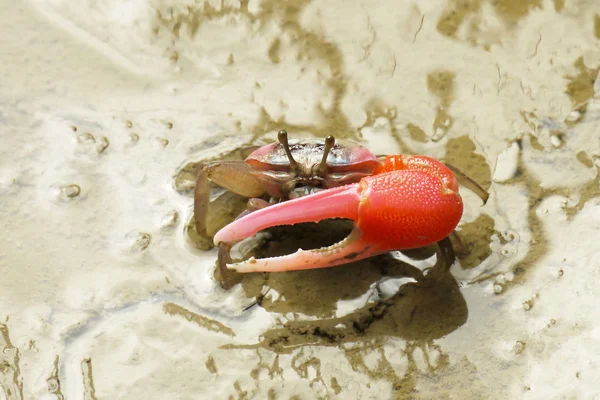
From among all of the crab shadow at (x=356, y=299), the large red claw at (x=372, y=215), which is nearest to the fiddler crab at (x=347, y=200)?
the large red claw at (x=372, y=215)

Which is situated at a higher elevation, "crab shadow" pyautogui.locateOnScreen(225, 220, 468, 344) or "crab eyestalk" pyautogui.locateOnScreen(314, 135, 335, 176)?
"crab eyestalk" pyautogui.locateOnScreen(314, 135, 335, 176)

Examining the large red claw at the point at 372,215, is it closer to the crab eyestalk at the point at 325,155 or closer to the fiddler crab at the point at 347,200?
the fiddler crab at the point at 347,200

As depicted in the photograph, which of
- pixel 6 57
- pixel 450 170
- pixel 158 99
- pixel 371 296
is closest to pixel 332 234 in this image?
pixel 371 296

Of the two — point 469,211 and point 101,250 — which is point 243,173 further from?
point 469,211

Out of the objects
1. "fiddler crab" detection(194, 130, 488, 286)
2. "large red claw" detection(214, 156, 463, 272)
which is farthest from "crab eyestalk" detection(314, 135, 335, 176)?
"large red claw" detection(214, 156, 463, 272)

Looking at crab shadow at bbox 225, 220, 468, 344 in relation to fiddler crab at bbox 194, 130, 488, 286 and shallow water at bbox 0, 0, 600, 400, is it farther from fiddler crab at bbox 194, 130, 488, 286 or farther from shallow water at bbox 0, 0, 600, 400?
fiddler crab at bbox 194, 130, 488, 286

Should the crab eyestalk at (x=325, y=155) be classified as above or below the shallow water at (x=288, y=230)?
above

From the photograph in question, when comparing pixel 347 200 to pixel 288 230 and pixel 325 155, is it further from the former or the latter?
pixel 288 230
